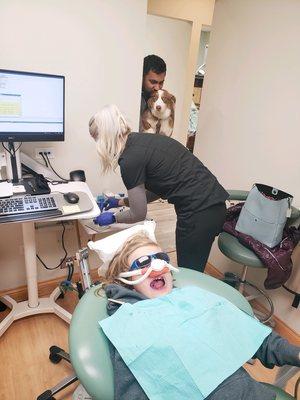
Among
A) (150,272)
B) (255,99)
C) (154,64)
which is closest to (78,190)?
(150,272)

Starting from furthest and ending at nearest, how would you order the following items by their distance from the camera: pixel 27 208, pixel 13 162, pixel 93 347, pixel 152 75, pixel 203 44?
pixel 203 44 < pixel 152 75 < pixel 13 162 < pixel 27 208 < pixel 93 347

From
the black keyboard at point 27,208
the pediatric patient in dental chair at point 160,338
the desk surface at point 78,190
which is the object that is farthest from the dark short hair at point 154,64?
the pediatric patient in dental chair at point 160,338

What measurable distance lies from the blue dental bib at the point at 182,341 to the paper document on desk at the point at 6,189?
849 mm

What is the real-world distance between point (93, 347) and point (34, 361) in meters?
0.97

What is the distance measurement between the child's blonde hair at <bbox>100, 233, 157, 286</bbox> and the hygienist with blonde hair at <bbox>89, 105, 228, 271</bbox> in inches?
12.7

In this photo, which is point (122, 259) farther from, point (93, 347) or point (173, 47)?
point (173, 47)

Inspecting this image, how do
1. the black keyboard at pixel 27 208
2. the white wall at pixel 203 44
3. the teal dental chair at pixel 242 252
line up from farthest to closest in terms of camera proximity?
the white wall at pixel 203 44
the teal dental chair at pixel 242 252
the black keyboard at pixel 27 208

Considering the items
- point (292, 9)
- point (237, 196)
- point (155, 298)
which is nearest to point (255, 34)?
point (292, 9)

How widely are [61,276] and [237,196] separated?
1347 mm

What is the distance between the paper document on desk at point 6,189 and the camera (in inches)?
56.8

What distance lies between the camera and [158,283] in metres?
1.10

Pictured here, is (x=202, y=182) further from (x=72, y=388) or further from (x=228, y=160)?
(x=72, y=388)

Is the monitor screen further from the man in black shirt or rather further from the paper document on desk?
the man in black shirt

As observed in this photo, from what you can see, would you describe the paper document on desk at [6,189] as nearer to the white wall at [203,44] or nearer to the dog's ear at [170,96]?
the dog's ear at [170,96]
